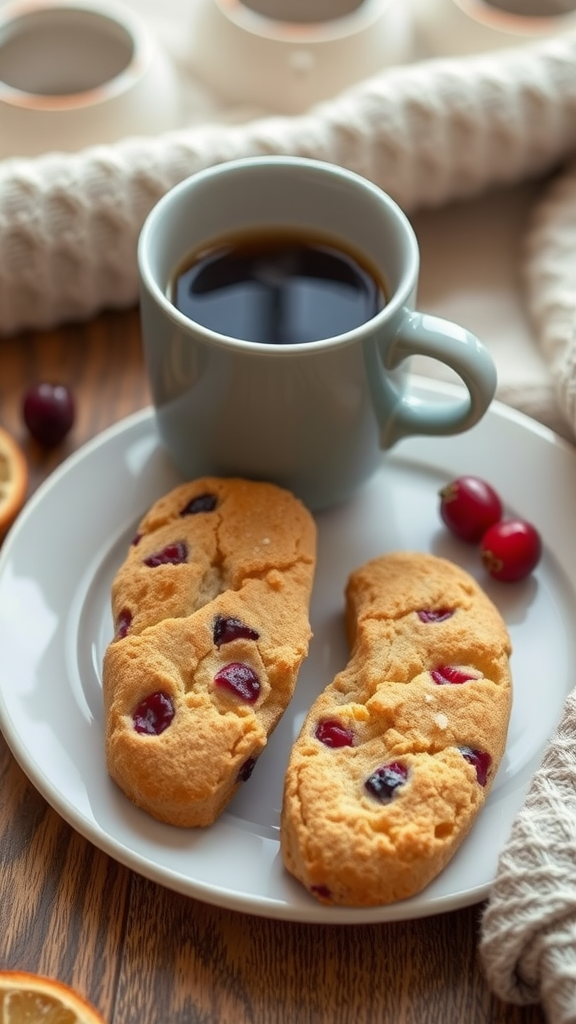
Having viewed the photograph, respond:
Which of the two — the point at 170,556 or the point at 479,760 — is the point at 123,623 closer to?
the point at 170,556

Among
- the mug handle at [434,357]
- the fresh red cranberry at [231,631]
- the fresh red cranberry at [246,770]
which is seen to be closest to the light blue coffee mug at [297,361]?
the mug handle at [434,357]

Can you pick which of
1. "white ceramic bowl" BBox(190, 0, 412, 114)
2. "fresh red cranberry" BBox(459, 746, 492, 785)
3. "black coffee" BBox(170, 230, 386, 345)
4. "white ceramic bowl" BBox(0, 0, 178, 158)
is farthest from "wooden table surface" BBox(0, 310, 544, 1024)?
"white ceramic bowl" BBox(190, 0, 412, 114)

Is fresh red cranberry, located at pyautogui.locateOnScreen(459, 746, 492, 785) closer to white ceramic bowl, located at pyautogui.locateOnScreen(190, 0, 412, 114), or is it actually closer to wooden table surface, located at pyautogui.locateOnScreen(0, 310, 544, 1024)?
wooden table surface, located at pyautogui.locateOnScreen(0, 310, 544, 1024)

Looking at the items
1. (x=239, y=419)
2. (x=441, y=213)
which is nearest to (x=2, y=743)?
(x=239, y=419)

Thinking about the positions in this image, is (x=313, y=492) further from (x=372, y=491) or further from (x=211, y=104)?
(x=211, y=104)

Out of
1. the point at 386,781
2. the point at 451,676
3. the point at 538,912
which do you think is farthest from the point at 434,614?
the point at 538,912
